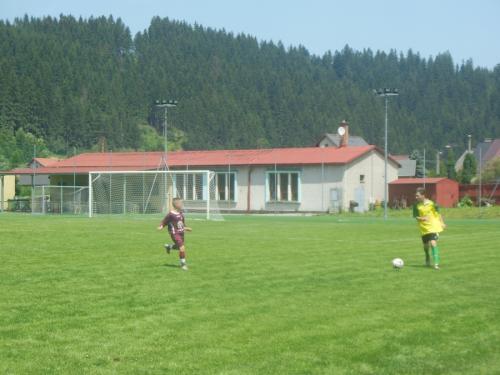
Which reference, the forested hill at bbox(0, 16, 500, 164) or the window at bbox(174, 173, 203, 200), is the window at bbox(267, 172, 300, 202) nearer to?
the window at bbox(174, 173, 203, 200)

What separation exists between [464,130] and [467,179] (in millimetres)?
82498

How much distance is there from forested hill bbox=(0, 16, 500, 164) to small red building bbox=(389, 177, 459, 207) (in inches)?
1937

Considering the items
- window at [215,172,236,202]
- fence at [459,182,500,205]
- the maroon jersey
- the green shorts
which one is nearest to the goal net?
window at [215,172,236,202]

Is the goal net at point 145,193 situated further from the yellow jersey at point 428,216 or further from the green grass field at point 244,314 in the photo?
the yellow jersey at point 428,216

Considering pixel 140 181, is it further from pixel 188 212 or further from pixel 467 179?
pixel 467 179

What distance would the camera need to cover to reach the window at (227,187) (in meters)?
60.5

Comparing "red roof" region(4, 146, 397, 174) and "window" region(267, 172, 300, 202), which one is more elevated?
"red roof" region(4, 146, 397, 174)

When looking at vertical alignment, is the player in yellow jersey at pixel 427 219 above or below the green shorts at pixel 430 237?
above

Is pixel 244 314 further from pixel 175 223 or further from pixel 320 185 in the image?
pixel 320 185

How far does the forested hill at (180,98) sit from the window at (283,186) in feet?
143

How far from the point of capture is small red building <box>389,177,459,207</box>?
59.2m

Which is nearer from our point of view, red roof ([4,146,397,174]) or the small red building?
red roof ([4,146,397,174])

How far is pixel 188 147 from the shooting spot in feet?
431

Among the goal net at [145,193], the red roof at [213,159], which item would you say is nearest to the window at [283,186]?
the red roof at [213,159]
